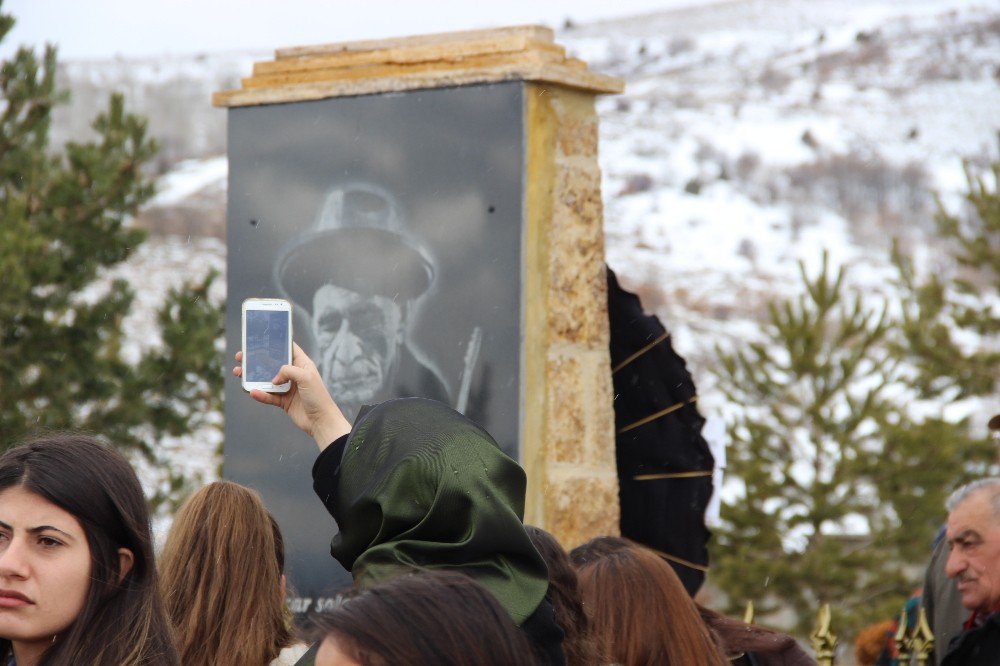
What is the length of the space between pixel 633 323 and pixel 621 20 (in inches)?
2349

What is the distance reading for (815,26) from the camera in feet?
194

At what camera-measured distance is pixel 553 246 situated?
4211 millimetres

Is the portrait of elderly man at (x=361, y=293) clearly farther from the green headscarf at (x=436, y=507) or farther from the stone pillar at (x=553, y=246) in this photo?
the green headscarf at (x=436, y=507)

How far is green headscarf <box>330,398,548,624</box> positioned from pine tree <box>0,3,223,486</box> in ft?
21.6

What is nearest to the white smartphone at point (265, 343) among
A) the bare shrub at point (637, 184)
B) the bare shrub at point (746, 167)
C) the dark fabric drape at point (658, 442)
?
the dark fabric drape at point (658, 442)

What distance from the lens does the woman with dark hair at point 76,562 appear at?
225cm

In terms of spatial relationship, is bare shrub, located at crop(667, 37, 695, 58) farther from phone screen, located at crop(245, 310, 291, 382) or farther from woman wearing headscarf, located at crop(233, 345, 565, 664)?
woman wearing headscarf, located at crop(233, 345, 565, 664)

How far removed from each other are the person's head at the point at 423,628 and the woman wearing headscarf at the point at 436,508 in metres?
0.31

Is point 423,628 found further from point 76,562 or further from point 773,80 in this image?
point 773,80

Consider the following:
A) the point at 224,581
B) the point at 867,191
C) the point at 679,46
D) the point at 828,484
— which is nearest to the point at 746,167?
the point at 867,191

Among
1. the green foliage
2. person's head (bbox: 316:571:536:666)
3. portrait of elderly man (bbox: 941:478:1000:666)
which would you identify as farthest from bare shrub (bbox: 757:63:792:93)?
person's head (bbox: 316:571:536:666)

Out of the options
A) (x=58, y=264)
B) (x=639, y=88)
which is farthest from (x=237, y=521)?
(x=639, y=88)

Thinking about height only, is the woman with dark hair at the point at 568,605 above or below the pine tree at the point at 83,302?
below

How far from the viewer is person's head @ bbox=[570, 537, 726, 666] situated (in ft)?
9.25
